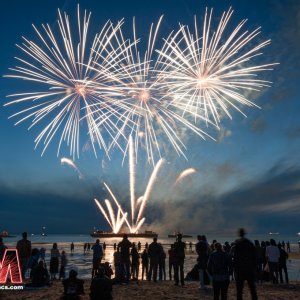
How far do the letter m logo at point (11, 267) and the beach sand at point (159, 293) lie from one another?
732 mm

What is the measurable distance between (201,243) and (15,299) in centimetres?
623

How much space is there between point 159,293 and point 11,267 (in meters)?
5.42

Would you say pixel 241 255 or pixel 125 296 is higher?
pixel 241 255

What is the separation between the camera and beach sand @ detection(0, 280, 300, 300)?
1099cm

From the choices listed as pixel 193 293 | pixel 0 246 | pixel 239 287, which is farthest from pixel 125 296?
pixel 0 246

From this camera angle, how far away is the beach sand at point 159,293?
433 inches

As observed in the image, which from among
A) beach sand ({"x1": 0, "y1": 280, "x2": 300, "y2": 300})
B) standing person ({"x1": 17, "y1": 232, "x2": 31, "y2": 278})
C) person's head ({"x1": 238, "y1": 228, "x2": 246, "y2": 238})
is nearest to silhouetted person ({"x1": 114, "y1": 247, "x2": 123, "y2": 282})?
beach sand ({"x1": 0, "y1": 280, "x2": 300, "y2": 300})

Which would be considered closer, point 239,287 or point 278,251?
point 239,287

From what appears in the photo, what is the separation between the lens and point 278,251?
14.5 m

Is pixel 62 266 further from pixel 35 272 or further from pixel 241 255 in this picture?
pixel 241 255

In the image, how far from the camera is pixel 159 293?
38.4 ft

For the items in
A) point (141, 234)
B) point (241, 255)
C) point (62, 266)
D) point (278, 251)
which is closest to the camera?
point (241, 255)

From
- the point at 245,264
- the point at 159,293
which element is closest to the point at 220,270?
the point at 245,264

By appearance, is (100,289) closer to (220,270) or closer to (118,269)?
(220,270)
